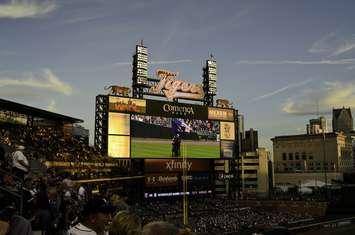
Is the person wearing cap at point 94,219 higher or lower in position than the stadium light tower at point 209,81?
lower

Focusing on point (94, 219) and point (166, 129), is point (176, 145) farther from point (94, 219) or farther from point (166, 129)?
point (94, 219)

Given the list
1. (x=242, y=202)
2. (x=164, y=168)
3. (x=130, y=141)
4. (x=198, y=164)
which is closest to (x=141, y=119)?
(x=130, y=141)

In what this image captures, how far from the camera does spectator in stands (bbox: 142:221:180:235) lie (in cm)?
307

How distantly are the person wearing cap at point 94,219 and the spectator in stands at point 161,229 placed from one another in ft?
6.22

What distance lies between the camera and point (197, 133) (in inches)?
2068

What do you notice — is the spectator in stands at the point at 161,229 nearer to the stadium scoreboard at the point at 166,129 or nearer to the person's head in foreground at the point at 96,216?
the person's head in foreground at the point at 96,216

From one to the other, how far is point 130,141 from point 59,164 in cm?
1074

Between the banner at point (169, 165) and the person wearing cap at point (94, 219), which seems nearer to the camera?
the person wearing cap at point (94, 219)

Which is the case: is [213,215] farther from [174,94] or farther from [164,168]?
[174,94]

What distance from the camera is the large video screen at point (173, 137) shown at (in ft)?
156

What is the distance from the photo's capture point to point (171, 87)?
54875 millimetres

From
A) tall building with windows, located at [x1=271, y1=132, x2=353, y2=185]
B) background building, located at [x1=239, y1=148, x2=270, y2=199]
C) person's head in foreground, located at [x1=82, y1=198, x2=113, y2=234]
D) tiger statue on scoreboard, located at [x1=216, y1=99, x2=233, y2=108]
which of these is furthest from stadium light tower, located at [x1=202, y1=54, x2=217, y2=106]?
tall building with windows, located at [x1=271, y1=132, x2=353, y2=185]

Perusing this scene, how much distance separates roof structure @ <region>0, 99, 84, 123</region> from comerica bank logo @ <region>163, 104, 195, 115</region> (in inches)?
385

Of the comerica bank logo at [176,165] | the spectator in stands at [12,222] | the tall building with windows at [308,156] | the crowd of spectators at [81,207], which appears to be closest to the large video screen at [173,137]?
the comerica bank logo at [176,165]
